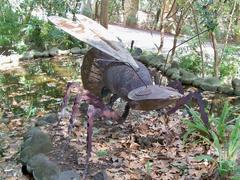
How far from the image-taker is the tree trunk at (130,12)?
1339cm

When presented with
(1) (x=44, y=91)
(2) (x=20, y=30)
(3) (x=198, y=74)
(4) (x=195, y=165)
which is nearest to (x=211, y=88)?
(3) (x=198, y=74)

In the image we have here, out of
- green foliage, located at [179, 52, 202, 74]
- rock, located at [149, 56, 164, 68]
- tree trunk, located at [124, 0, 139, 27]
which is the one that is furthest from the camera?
tree trunk, located at [124, 0, 139, 27]

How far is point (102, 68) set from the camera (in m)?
3.37

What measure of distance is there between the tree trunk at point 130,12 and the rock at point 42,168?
36.5 ft

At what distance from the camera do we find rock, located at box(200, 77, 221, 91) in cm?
530

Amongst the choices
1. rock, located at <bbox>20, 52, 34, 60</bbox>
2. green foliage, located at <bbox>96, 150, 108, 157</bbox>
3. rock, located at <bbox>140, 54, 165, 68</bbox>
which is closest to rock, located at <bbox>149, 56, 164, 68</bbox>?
rock, located at <bbox>140, 54, 165, 68</bbox>

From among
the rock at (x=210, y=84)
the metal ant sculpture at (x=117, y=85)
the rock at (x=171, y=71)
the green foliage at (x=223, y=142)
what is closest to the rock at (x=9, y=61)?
the rock at (x=171, y=71)

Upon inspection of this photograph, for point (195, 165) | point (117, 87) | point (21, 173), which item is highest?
point (117, 87)

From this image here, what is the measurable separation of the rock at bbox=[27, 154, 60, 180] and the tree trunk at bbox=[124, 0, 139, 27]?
11123mm

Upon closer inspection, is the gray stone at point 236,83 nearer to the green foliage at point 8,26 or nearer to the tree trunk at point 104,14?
the tree trunk at point 104,14

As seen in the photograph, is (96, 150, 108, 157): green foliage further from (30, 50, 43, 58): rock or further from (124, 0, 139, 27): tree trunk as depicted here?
(124, 0, 139, 27): tree trunk

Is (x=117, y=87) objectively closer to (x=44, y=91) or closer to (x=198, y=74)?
(x=44, y=91)

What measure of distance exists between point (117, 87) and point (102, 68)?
1.27ft

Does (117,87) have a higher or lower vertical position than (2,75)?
higher
